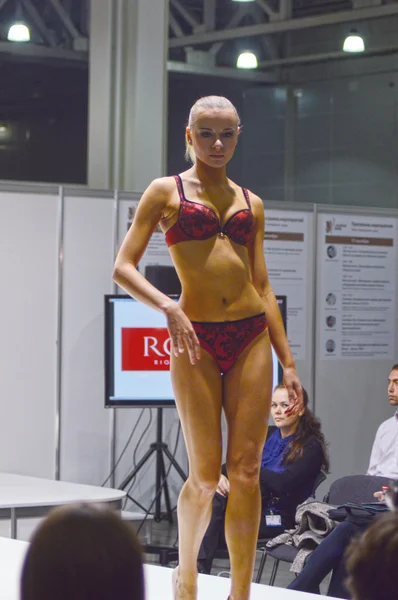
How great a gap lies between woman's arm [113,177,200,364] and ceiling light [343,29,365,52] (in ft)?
18.8

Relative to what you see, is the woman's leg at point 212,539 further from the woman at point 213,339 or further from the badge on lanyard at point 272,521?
the woman at point 213,339

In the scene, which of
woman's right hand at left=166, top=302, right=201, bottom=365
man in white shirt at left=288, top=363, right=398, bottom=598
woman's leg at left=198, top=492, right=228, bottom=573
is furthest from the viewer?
woman's leg at left=198, top=492, right=228, bottom=573

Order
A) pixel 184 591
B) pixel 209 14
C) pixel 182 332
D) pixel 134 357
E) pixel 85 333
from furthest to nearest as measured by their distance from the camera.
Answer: pixel 209 14 < pixel 85 333 < pixel 134 357 < pixel 184 591 < pixel 182 332

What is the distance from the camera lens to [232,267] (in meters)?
3.03

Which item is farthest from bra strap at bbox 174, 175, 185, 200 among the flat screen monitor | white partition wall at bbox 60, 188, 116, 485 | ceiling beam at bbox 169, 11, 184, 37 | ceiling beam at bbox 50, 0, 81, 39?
ceiling beam at bbox 169, 11, 184, 37

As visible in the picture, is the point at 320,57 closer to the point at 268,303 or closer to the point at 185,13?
the point at 185,13

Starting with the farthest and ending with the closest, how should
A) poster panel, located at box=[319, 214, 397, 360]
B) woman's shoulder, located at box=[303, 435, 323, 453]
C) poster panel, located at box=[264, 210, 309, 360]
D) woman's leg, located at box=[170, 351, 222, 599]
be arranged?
poster panel, located at box=[319, 214, 397, 360] → poster panel, located at box=[264, 210, 309, 360] → woman's shoulder, located at box=[303, 435, 323, 453] → woman's leg, located at box=[170, 351, 222, 599]

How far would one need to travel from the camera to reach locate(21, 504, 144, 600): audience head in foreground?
1261 millimetres

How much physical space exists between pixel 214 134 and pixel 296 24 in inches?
224

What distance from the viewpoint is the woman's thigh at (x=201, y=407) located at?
2979mm

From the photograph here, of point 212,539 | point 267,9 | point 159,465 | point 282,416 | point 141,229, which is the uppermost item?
point 267,9

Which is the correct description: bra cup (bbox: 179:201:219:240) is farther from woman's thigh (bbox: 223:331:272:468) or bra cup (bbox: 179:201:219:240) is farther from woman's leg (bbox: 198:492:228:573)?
woman's leg (bbox: 198:492:228:573)

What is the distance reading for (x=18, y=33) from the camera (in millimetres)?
7758

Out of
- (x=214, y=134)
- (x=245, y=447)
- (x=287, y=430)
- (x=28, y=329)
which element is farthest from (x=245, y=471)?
(x=28, y=329)
